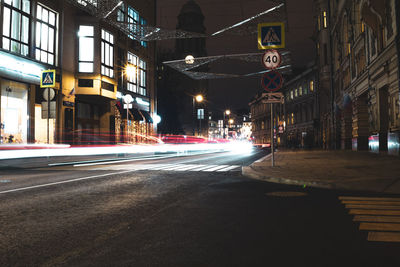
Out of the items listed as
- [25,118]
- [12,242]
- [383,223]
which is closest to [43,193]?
[12,242]

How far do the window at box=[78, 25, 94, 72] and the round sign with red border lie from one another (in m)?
18.7

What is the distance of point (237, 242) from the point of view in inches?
152

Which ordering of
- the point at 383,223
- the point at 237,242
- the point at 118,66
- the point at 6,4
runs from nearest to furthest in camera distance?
the point at 237,242 → the point at 383,223 → the point at 6,4 → the point at 118,66

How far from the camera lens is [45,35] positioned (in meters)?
23.5

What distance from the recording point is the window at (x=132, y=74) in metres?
35.5

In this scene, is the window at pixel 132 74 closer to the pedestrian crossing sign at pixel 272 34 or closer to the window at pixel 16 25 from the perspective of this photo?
the window at pixel 16 25

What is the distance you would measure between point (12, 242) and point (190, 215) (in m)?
2.36

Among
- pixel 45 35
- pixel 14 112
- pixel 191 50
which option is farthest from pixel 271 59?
pixel 191 50

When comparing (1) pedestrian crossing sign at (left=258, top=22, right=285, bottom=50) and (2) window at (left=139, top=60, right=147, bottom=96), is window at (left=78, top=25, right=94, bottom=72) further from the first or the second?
(1) pedestrian crossing sign at (left=258, top=22, right=285, bottom=50)

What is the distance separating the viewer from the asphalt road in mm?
3334

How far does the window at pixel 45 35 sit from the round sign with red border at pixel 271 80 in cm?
1690

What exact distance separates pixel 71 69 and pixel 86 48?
2.28 m

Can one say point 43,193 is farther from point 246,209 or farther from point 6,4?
point 6,4

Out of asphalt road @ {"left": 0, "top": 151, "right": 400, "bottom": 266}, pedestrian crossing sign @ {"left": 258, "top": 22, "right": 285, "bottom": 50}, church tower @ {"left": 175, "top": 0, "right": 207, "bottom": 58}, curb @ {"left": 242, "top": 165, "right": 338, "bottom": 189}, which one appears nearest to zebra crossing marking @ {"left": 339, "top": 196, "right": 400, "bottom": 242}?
asphalt road @ {"left": 0, "top": 151, "right": 400, "bottom": 266}
